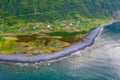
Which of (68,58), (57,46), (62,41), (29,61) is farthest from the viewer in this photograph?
(62,41)

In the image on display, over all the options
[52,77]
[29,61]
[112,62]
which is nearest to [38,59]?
[29,61]

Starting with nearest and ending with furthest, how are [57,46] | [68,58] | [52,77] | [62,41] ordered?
[52,77] < [68,58] < [57,46] < [62,41]

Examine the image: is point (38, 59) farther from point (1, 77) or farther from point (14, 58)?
point (1, 77)

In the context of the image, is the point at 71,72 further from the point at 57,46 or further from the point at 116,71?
the point at 57,46

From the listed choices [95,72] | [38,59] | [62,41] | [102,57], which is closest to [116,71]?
[95,72]

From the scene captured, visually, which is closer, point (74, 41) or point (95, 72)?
point (95, 72)

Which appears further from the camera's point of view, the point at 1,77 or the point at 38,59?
the point at 38,59
